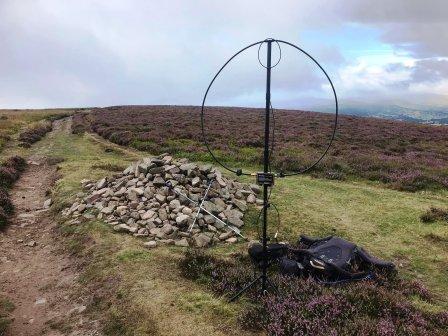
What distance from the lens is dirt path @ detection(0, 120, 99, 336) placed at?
846 cm

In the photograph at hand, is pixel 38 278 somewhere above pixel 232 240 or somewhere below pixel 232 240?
below

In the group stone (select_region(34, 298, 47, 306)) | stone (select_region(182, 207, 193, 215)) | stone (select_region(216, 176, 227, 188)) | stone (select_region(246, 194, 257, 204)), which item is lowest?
stone (select_region(34, 298, 47, 306))

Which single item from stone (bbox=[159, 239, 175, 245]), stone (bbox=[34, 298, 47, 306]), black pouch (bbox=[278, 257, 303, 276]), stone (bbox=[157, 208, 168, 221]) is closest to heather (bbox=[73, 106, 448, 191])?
stone (bbox=[157, 208, 168, 221])

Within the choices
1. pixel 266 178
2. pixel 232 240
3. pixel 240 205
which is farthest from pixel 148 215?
pixel 266 178

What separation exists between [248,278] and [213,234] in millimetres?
3385

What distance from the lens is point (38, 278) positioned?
10.8 metres

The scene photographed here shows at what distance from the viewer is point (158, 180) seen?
14.6 m

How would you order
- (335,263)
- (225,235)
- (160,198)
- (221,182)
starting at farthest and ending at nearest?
(221,182) < (160,198) < (225,235) < (335,263)

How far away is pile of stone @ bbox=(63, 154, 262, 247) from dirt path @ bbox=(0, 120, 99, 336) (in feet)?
4.77

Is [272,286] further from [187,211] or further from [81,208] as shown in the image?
[81,208]

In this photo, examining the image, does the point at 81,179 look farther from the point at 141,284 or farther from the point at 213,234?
the point at 141,284

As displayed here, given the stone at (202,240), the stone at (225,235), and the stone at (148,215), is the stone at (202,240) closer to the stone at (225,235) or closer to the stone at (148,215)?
the stone at (225,235)

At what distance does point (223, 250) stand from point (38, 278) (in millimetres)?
5031

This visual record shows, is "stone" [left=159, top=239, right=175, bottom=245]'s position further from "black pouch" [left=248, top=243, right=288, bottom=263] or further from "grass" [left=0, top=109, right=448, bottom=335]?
"black pouch" [left=248, top=243, right=288, bottom=263]
